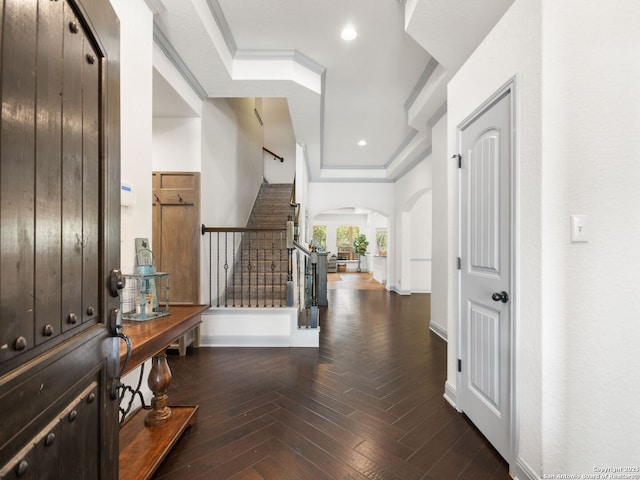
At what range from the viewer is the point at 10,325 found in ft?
2.07

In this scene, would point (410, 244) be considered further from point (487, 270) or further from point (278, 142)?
point (487, 270)

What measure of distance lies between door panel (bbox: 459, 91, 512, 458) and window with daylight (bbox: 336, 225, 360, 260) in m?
14.7

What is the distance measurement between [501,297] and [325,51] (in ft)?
10.1

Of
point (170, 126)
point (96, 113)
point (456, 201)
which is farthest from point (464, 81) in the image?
point (170, 126)

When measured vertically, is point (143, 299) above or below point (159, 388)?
above

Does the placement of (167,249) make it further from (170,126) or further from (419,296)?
(419,296)

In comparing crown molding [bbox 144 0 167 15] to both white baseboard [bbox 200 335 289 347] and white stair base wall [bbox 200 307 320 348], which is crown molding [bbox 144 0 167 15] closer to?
white stair base wall [bbox 200 307 320 348]

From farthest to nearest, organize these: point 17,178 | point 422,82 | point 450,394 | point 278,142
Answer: point 278,142 < point 422,82 < point 450,394 < point 17,178

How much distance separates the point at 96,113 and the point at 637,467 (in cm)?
277

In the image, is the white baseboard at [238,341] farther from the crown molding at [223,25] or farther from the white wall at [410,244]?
the white wall at [410,244]

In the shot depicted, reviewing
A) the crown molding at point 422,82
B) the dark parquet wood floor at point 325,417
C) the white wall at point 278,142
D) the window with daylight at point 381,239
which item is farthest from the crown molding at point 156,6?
the window with daylight at point 381,239

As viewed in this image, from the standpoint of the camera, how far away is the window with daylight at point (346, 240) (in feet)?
56.1

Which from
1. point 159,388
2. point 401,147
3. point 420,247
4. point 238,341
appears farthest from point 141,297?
point 420,247

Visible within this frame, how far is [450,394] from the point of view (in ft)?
8.34
